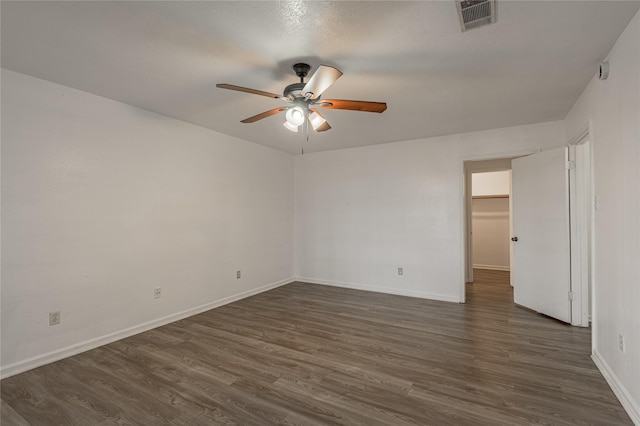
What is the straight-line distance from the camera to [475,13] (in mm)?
1700

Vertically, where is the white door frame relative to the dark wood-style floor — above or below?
above

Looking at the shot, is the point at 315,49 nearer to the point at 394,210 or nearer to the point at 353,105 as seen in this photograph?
the point at 353,105

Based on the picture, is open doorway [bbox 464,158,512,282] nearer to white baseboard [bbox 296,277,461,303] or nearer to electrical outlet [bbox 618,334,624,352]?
white baseboard [bbox 296,277,461,303]

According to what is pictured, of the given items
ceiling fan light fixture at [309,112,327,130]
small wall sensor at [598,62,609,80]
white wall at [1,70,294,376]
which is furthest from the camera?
ceiling fan light fixture at [309,112,327,130]

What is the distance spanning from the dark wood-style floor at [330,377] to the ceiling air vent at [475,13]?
2469 mm

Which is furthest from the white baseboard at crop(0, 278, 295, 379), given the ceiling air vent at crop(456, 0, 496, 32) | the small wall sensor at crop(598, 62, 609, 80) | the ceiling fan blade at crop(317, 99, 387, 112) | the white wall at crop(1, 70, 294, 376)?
the small wall sensor at crop(598, 62, 609, 80)

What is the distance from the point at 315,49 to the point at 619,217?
8.09 ft

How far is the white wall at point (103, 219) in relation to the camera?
7.94 feet

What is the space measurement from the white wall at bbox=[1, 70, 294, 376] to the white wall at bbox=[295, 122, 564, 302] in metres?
1.56

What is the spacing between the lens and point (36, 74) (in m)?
2.46

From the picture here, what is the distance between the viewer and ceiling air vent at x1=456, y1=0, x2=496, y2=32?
1.62 metres

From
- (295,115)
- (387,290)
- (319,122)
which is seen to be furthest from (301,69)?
(387,290)

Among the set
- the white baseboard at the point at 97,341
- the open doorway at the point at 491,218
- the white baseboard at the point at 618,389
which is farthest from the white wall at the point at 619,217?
the open doorway at the point at 491,218

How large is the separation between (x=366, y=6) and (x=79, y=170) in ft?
9.67
